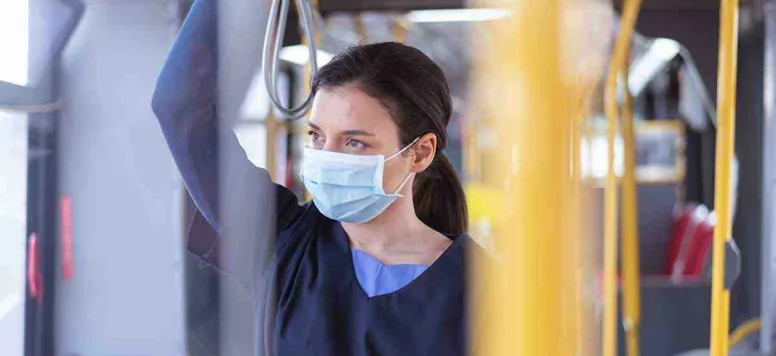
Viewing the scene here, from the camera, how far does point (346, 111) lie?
3.82 ft

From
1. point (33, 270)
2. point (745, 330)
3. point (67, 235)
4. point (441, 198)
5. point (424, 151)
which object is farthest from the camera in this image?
point (745, 330)

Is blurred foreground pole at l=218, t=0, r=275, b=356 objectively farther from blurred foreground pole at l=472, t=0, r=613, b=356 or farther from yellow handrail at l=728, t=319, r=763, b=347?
yellow handrail at l=728, t=319, r=763, b=347

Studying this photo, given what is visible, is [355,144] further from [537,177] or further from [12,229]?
[12,229]

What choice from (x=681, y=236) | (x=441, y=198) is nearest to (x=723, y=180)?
(x=441, y=198)

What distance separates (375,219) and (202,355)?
578mm

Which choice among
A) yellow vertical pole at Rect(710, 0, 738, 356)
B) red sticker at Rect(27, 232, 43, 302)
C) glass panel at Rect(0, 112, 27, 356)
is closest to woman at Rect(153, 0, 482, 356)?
yellow vertical pole at Rect(710, 0, 738, 356)

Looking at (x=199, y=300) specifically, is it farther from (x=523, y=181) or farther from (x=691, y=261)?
(x=691, y=261)

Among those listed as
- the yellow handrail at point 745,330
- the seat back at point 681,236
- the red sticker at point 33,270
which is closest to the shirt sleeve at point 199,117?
the red sticker at point 33,270

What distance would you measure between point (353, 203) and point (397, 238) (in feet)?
0.30

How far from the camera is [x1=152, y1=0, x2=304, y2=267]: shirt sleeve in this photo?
1.19m

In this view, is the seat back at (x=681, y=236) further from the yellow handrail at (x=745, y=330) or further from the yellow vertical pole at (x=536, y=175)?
the yellow vertical pole at (x=536, y=175)

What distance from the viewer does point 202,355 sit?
5.31 ft

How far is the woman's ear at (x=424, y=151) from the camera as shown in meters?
1.26

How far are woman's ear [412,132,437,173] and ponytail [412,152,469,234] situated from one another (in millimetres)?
113
